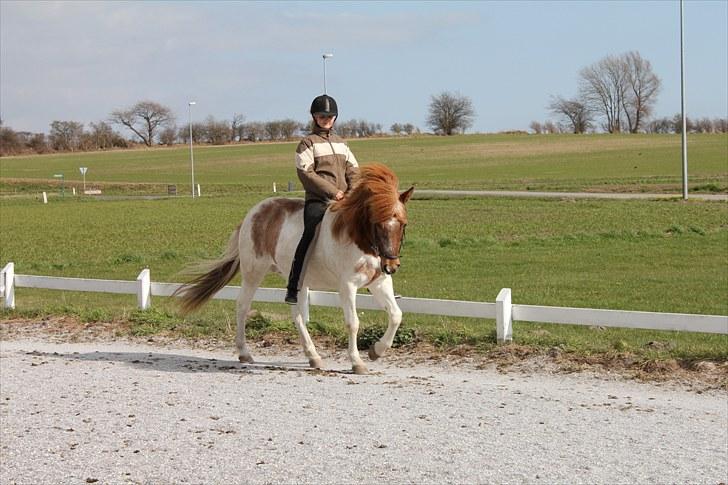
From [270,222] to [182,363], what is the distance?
1.89 metres

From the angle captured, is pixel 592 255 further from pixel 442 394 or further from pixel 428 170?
pixel 428 170

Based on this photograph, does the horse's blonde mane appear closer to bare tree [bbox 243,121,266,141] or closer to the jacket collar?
the jacket collar

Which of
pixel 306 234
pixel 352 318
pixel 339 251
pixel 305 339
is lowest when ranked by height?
pixel 305 339

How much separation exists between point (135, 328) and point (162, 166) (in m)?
84.7

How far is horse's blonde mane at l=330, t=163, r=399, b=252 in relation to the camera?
8477 mm

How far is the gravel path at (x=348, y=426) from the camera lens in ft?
21.3

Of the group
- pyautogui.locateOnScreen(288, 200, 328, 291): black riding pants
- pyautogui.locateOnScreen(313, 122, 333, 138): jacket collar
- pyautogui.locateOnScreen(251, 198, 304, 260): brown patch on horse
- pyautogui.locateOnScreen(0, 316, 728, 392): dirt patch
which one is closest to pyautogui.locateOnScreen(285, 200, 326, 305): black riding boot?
pyautogui.locateOnScreen(288, 200, 328, 291): black riding pants

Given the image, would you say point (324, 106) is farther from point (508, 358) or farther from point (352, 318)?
point (508, 358)

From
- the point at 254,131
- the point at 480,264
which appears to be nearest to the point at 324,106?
the point at 480,264

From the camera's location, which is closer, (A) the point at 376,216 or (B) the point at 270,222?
(A) the point at 376,216

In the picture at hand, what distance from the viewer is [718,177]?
2242 inches

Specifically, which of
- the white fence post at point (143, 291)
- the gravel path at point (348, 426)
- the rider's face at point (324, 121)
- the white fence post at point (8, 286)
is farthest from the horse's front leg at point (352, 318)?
the white fence post at point (8, 286)

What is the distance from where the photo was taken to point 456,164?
85.8 meters

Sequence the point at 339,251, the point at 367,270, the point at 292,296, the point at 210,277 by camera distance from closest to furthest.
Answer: the point at 367,270
the point at 339,251
the point at 292,296
the point at 210,277
